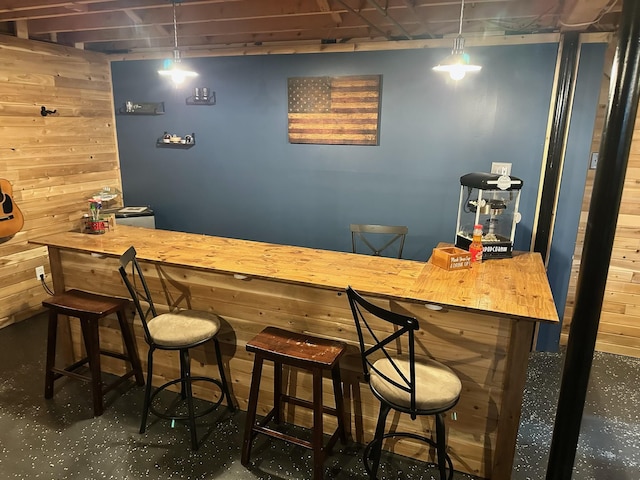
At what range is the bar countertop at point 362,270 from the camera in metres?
1.94

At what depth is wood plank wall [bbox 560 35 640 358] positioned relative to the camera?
122 inches

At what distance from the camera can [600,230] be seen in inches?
51.1

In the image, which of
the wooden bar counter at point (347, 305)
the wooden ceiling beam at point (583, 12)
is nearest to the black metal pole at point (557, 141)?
the wooden ceiling beam at point (583, 12)

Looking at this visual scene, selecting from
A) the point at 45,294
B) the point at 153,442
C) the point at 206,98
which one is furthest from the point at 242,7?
the point at 45,294

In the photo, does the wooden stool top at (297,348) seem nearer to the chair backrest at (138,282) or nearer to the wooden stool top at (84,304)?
the chair backrest at (138,282)

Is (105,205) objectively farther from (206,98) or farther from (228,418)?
(228,418)

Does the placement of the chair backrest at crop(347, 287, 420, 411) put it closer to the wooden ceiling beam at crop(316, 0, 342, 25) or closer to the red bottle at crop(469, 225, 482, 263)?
the red bottle at crop(469, 225, 482, 263)

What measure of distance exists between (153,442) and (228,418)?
1.36 ft

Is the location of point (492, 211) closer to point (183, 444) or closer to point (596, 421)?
point (596, 421)

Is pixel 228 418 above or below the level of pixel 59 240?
below

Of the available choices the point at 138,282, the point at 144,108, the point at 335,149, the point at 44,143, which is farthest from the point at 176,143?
the point at 138,282

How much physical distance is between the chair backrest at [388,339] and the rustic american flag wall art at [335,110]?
1843 millimetres

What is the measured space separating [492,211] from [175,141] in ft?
9.55

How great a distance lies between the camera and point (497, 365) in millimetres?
2020
